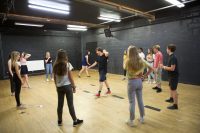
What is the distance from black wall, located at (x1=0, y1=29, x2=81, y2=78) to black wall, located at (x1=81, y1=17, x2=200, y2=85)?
3797 millimetres

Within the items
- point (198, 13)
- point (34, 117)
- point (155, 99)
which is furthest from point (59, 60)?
point (198, 13)

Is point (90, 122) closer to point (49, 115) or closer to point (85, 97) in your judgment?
point (49, 115)

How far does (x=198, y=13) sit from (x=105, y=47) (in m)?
5.88

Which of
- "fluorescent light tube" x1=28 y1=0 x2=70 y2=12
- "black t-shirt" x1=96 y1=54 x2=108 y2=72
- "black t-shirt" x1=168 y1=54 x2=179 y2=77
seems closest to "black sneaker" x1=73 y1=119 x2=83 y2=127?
"black t-shirt" x1=96 y1=54 x2=108 y2=72

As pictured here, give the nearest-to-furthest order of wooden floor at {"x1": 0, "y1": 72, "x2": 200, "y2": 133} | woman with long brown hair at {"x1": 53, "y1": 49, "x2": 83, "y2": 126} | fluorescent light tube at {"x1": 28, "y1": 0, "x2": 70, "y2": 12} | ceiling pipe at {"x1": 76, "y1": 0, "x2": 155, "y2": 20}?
1. woman with long brown hair at {"x1": 53, "y1": 49, "x2": 83, "y2": 126}
2. wooden floor at {"x1": 0, "y1": 72, "x2": 200, "y2": 133}
3. ceiling pipe at {"x1": 76, "y1": 0, "x2": 155, "y2": 20}
4. fluorescent light tube at {"x1": 28, "y1": 0, "x2": 70, "y2": 12}

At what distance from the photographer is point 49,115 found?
3.84 metres

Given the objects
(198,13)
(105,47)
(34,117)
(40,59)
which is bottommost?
(34,117)

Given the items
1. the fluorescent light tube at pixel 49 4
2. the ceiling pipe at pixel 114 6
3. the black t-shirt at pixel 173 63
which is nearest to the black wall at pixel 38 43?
the fluorescent light tube at pixel 49 4

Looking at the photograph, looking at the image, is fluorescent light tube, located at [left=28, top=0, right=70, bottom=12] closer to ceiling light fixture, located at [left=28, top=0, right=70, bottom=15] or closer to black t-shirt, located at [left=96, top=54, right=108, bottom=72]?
ceiling light fixture, located at [left=28, top=0, right=70, bottom=15]

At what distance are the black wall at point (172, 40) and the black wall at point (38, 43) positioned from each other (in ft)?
12.5

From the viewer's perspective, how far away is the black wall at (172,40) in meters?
6.36

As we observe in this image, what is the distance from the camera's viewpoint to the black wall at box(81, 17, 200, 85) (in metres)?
6.36

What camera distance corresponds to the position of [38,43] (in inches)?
426

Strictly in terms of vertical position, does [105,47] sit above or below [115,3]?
below
